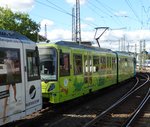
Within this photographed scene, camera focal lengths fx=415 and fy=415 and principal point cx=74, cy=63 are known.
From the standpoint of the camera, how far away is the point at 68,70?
58.8 feet

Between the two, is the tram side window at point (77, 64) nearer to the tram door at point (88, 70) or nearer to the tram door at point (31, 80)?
the tram door at point (88, 70)

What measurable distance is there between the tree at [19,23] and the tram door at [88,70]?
137ft

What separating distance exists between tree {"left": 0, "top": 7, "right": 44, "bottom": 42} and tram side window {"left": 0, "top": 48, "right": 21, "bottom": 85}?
166 feet

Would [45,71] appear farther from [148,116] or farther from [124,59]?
[124,59]

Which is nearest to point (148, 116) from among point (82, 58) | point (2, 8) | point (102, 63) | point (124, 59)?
point (82, 58)

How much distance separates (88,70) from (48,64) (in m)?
4.79

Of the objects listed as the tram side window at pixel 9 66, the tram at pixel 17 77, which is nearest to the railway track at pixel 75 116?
the tram at pixel 17 77

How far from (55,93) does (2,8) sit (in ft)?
166

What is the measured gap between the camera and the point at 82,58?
20.3 metres

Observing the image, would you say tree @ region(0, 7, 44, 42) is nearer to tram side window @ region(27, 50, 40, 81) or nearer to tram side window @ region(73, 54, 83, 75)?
tram side window @ region(73, 54, 83, 75)

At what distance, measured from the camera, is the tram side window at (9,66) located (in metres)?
11.2

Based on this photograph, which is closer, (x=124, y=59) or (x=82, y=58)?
(x=82, y=58)

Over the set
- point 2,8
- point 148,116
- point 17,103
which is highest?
point 2,8

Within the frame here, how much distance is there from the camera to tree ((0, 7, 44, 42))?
62656 millimetres
